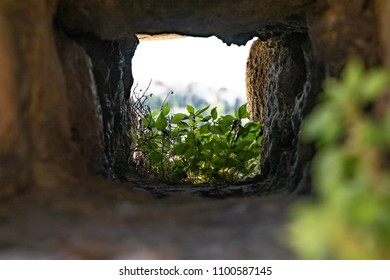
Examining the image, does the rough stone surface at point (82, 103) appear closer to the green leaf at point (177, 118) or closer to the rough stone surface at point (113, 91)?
the rough stone surface at point (113, 91)

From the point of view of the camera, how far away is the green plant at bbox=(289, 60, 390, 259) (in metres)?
0.84

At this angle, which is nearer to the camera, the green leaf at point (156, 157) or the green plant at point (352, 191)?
the green plant at point (352, 191)

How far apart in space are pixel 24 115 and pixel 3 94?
13 cm

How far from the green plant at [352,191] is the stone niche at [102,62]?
1.01 metres

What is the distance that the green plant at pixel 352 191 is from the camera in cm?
84

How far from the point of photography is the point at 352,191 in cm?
85

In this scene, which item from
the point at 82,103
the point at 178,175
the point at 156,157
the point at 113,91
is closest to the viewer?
the point at 82,103

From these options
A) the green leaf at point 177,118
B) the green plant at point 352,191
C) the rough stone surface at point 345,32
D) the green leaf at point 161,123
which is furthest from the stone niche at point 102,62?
the green plant at point 352,191

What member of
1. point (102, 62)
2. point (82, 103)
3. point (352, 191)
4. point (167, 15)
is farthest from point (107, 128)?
point (352, 191)

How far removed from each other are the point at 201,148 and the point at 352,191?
2.79 metres

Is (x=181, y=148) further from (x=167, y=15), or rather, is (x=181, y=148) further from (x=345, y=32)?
(x=345, y=32)

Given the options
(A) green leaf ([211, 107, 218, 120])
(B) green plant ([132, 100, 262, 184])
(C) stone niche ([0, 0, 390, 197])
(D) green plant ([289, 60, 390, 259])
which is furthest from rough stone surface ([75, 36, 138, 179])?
(D) green plant ([289, 60, 390, 259])
